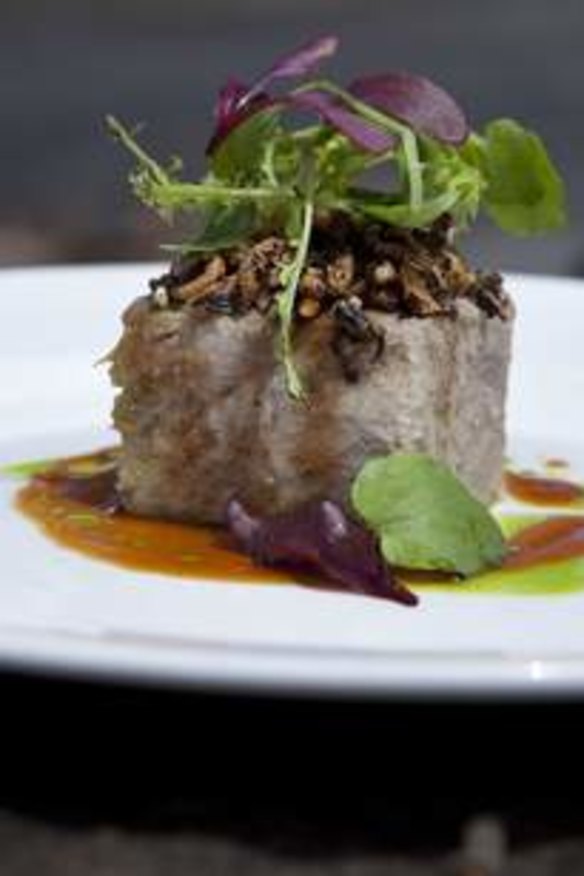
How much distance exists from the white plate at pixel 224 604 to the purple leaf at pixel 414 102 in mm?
789

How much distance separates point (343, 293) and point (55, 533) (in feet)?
1.81

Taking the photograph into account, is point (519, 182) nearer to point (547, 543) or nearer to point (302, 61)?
point (302, 61)

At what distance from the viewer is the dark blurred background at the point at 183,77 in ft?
23.6

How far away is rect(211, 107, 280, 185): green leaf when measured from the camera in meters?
3.79

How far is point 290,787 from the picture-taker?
2434 millimetres

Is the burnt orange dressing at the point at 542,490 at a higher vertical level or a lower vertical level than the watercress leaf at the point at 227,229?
lower

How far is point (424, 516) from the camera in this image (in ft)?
11.5

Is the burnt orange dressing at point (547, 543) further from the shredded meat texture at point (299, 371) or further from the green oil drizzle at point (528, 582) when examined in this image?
the shredded meat texture at point (299, 371)

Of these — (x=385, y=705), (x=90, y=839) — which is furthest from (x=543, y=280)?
(x=90, y=839)

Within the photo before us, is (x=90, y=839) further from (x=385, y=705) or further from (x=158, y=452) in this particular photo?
(x=158, y=452)

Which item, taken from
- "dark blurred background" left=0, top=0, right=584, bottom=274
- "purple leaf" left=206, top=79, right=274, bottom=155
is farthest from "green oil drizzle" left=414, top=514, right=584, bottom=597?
"dark blurred background" left=0, top=0, right=584, bottom=274

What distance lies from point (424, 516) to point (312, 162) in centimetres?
61

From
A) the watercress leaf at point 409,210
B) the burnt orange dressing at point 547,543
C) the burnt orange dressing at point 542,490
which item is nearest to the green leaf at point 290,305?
the watercress leaf at point 409,210

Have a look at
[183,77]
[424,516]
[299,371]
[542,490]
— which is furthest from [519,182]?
[183,77]
